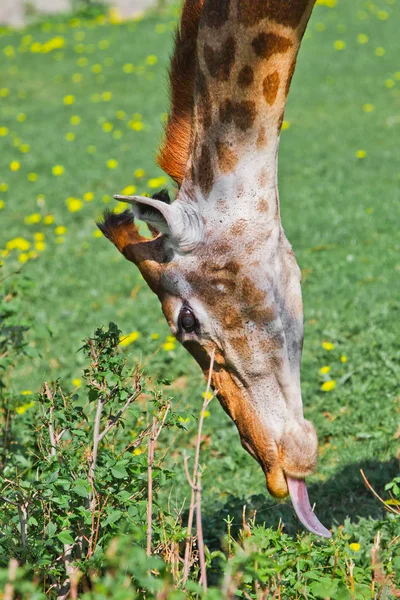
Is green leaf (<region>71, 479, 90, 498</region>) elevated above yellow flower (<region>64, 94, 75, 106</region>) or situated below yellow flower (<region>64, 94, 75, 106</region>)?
above

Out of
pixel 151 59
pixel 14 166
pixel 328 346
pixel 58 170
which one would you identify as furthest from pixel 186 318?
pixel 151 59

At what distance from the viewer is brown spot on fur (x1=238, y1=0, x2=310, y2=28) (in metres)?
3.18

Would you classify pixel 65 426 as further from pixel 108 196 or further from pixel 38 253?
pixel 108 196

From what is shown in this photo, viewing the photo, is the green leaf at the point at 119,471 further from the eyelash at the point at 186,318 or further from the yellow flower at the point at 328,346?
the yellow flower at the point at 328,346

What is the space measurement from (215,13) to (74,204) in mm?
5484

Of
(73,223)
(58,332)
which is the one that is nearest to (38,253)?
(73,223)

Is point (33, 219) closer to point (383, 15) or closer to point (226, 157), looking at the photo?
point (226, 157)

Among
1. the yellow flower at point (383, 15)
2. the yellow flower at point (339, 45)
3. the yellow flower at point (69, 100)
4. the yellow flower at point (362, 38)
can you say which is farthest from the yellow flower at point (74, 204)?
the yellow flower at point (383, 15)

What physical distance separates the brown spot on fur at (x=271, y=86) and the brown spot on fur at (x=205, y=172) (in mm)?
292

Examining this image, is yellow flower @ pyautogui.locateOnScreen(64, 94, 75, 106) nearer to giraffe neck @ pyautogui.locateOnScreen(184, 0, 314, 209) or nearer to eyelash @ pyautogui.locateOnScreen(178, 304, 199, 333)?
giraffe neck @ pyautogui.locateOnScreen(184, 0, 314, 209)

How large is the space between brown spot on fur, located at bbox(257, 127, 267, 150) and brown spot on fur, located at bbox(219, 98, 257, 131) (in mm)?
46

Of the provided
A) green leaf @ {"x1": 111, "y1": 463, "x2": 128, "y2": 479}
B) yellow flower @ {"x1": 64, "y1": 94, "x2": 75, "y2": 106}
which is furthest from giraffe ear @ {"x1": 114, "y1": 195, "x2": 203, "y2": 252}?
yellow flower @ {"x1": 64, "y1": 94, "x2": 75, "y2": 106}

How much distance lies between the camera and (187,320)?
3312 mm

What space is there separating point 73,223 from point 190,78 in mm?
5256
